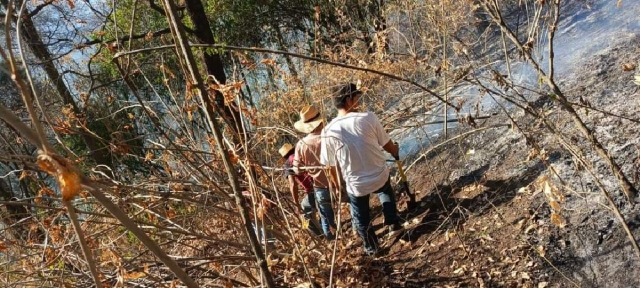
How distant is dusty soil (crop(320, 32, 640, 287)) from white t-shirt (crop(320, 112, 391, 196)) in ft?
1.21

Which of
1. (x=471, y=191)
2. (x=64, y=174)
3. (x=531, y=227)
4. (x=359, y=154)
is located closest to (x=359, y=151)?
(x=359, y=154)

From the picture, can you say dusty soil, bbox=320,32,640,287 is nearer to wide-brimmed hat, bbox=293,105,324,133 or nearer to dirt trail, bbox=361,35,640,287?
dirt trail, bbox=361,35,640,287

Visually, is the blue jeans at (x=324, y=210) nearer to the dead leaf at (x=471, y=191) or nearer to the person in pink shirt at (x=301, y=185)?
the person in pink shirt at (x=301, y=185)

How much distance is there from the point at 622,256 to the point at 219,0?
1000cm

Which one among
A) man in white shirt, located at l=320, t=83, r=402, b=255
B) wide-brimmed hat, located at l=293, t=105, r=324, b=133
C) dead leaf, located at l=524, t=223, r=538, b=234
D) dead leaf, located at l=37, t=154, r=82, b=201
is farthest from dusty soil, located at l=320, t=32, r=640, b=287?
dead leaf, located at l=37, t=154, r=82, b=201

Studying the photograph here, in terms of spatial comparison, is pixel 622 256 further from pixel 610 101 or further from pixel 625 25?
pixel 625 25

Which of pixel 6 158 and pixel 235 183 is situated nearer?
pixel 235 183

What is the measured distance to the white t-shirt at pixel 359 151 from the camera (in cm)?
361

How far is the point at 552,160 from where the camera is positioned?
3734 mm

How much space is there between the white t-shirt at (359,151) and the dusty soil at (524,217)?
1.21 feet

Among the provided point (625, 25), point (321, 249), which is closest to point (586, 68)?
point (625, 25)

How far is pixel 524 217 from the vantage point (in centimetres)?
345

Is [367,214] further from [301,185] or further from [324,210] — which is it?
[301,185]

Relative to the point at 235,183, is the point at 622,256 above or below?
below
